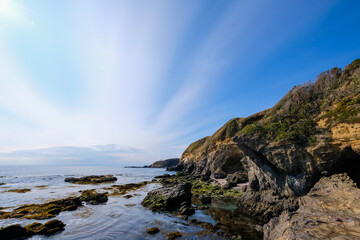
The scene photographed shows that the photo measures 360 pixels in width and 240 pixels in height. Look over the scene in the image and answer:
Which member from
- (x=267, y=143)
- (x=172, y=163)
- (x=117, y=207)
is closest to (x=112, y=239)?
(x=117, y=207)

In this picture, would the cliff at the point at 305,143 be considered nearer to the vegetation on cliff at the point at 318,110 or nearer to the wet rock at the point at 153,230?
the vegetation on cliff at the point at 318,110

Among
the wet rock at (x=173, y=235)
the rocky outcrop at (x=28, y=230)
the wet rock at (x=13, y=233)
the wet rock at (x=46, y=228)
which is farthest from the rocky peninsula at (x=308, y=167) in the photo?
the wet rock at (x=13, y=233)

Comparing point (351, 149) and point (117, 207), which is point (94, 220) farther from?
point (351, 149)

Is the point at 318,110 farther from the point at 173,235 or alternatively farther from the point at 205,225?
the point at 173,235

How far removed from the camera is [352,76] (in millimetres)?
18078

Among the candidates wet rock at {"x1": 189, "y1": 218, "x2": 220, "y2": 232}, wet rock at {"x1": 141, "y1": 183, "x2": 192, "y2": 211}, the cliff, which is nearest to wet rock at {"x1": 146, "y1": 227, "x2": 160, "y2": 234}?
wet rock at {"x1": 189, "y1": 218, "x2": 220, "y2": 232}

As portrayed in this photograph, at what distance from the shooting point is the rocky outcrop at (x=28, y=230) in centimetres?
1322

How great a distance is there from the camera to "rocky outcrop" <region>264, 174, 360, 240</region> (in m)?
7.42

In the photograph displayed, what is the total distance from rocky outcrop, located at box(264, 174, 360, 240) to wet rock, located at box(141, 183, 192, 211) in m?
13.8

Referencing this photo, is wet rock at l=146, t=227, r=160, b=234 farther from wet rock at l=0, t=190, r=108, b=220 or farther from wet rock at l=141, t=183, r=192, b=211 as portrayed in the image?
wet rock at l=0, t=190, r=108, b=220

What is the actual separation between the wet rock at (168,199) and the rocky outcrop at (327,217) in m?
13.8

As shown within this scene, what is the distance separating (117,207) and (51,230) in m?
9.49

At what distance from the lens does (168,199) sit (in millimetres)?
22641

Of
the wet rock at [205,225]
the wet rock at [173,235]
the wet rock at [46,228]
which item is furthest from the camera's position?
the wet rock at [205,225]
